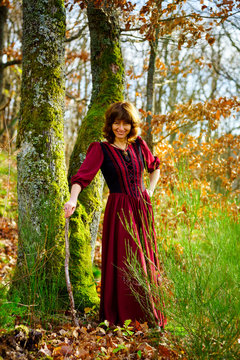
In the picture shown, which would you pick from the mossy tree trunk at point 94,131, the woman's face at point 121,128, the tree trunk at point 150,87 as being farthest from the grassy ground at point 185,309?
the tree trunk at point 150,87

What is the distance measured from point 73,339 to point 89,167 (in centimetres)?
137

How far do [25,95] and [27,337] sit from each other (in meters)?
2.23

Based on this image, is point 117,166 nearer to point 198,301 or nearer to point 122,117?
point 122,117

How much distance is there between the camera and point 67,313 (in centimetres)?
285

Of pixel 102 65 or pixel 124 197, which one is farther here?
pixel 102 65

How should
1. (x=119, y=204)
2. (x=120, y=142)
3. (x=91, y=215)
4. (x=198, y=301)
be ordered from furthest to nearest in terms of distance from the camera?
(x=91, y=215) → (x=120, y=142) → (x=119, y=204) → (x=198, y=301)

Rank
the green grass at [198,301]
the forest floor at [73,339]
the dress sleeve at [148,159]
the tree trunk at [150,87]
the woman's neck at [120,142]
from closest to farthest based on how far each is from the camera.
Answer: the green grass at [198,301] < the forest floor at [73,339] < the woman's neck at [120,142] < the dress sleeve at [148,159] < the tree trunk at [150,87]

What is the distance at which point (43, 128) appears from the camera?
312 centimetres

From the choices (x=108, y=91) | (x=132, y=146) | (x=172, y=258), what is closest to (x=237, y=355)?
(x=172, y=258)

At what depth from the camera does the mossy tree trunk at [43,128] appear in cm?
298

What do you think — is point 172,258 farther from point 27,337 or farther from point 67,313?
point 67,313

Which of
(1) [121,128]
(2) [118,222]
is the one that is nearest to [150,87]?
(1) [121,128]

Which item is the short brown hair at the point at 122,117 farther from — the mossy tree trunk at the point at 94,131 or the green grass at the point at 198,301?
the green grass at the point at 198,301

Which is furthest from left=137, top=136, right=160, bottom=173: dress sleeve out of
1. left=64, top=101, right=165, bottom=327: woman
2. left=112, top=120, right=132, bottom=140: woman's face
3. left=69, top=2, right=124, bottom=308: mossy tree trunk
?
left=69, top=2, right=124, bottom=308: mossy tree trunk
